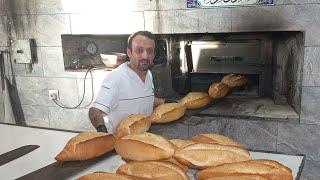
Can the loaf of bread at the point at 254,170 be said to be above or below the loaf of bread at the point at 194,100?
above

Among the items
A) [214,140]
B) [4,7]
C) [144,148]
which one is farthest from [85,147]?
[4,7]

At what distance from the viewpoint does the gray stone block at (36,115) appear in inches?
144

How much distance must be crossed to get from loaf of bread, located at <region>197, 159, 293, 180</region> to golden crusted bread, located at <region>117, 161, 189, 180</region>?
0.25 feet

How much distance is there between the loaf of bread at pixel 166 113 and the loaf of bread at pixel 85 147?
2.16 ft

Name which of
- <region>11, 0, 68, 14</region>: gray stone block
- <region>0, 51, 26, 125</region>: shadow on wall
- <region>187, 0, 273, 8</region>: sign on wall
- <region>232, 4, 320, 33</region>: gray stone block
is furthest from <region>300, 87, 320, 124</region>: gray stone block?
<region>0, 51, 26, 125</region>: shadow on wall

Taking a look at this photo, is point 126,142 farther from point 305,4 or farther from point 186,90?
point 186,90

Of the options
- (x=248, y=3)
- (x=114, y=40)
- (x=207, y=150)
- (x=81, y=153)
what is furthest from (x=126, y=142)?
(x=114, y=40)

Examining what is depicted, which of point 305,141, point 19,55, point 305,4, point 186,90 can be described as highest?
point 305,4

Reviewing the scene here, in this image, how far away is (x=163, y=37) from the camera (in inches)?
124

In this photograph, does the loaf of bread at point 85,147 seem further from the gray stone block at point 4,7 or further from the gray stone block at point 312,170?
the gray stone block at point 4,7

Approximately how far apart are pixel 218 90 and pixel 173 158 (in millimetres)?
1796

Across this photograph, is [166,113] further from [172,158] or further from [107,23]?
[107,23]

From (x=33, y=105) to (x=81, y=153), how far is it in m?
2.91

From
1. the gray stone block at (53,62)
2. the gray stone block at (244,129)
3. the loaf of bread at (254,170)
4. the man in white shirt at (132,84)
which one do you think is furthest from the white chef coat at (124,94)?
the loaf of bread at (254,170)
